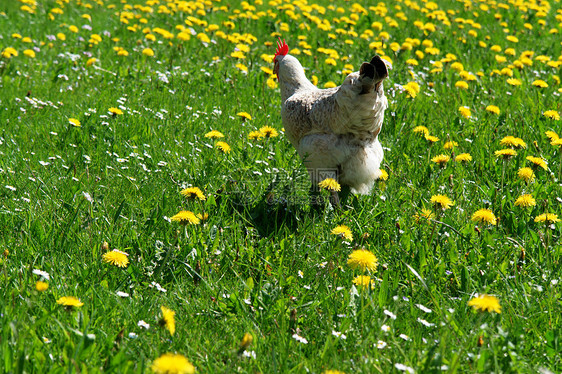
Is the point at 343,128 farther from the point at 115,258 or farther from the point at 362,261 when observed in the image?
the point at 115,258

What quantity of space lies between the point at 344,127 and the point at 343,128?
0.01m

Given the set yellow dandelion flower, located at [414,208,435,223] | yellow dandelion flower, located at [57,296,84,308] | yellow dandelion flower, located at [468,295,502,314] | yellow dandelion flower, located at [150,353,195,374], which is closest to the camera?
yellow dandelion flower, located at [150,353,195,374]

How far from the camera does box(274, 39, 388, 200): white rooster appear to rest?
345 cm

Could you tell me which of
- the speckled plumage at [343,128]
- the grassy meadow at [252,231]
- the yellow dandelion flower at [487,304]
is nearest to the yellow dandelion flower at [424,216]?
the grassy meadow at [252,231]

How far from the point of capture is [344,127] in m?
3.64

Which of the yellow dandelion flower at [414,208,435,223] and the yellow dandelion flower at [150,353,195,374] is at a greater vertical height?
the yellow dandelion flower at [150,353,195,374]

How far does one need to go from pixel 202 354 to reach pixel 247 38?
5.02m

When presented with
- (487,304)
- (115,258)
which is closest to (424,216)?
(487,304)

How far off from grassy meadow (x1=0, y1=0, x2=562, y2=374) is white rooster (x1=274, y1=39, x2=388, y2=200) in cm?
19

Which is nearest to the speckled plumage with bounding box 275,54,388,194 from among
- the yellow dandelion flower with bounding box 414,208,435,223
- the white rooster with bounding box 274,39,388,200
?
the white rooster with bounding box 274,39,388,200

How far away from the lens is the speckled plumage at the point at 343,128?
347cm

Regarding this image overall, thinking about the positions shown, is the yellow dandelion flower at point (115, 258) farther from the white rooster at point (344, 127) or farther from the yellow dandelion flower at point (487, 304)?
the yellow dandelion flower at point (487, 304)

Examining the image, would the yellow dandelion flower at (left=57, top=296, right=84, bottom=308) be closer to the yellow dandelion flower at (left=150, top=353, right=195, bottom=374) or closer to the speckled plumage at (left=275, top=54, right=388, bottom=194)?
the yellow dandelion flower at (left=150, top=353, right=195, bottom=374)

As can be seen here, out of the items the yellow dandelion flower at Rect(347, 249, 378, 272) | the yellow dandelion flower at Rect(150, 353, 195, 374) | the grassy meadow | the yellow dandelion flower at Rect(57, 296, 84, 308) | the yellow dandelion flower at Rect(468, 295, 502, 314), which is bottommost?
the grassy meadow
